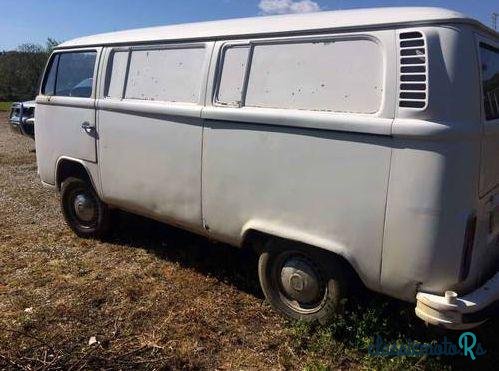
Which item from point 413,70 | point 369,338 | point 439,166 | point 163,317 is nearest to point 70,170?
point 163,317

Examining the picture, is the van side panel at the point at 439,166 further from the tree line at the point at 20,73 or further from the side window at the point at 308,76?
the tree line at the point at 20,73

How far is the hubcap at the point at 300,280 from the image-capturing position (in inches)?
146

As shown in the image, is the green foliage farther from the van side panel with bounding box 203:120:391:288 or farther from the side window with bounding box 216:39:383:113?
the side window with bounding box 216:39:383:113

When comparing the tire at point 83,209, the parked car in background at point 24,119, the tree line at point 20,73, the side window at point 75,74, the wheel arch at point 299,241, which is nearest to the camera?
the wheel arch at point 299,241

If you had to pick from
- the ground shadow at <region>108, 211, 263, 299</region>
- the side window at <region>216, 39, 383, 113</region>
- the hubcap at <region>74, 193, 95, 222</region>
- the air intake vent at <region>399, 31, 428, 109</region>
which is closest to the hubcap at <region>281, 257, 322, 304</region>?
the ground shadow at <region>108, 211, 263, 299</region>

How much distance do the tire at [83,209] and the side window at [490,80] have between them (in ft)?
12.8

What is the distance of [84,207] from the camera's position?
570 centimetres

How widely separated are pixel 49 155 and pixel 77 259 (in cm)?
134

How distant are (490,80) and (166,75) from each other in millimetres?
2549

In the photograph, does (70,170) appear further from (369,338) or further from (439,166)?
(439,166)

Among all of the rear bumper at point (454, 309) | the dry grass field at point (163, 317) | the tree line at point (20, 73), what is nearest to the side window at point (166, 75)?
the dry grass field at point (163, 317)

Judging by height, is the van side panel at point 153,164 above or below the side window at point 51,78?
below

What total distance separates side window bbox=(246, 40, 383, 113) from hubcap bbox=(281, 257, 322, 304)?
115cm

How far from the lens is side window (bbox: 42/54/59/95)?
5820 mm
